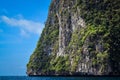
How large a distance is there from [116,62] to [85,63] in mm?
10936

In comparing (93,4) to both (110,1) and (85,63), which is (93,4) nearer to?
(110,1)

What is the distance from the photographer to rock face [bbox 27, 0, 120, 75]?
4505 inches

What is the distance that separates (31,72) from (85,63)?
4967cm

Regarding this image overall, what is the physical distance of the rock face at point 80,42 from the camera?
114438 mm

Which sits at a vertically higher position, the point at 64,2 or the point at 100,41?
the point at 64,2

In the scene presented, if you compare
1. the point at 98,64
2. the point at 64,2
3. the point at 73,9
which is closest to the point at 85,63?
the point at 98,64

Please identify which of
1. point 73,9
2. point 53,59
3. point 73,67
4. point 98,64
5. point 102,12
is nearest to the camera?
point 98,64

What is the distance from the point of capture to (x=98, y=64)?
11300 centimetres

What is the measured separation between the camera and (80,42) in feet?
411

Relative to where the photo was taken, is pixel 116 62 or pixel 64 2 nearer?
pixel 116 62

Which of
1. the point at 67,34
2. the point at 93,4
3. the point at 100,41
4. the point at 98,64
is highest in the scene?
the point at 93,4

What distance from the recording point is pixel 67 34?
477ft

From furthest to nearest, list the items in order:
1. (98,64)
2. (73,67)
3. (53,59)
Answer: (53,59)
(73,67)
(98,64)

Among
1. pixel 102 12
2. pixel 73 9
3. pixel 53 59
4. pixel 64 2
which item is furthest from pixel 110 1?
pixel 53 59
